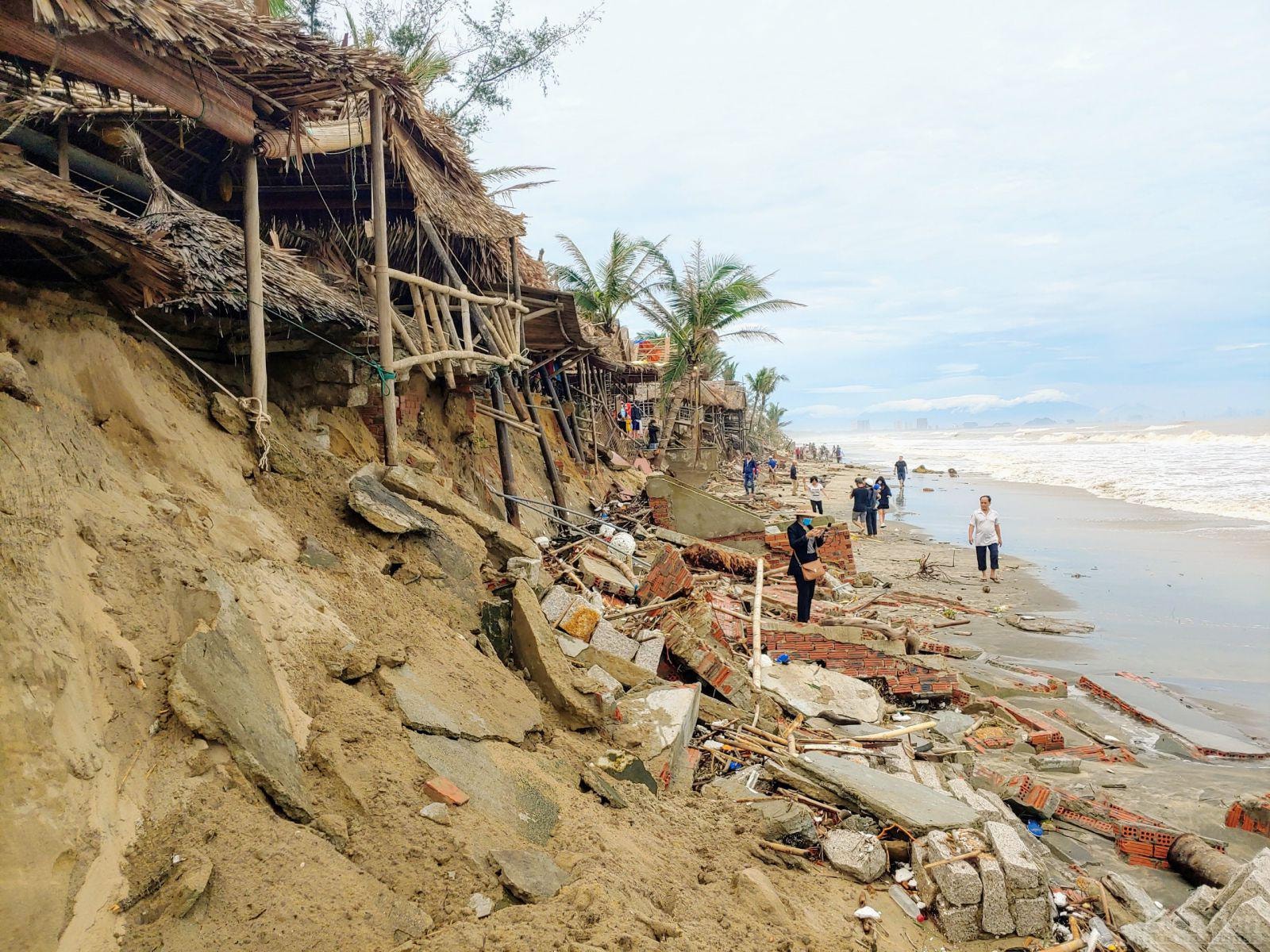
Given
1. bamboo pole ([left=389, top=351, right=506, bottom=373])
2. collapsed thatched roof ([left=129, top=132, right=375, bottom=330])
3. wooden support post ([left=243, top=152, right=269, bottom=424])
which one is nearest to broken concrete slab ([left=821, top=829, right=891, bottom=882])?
wooden support post ([left=243, top=152, right=269, bottom=424])

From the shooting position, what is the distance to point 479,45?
17.9 m

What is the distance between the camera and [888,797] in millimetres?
4852

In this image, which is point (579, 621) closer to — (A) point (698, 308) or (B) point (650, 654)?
(B) point (650, 654)

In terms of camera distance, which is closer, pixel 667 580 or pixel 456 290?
pixel 667 580

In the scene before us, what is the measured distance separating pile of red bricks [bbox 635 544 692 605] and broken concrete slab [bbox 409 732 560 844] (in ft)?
11.5

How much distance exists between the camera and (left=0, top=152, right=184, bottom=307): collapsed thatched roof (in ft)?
11.8

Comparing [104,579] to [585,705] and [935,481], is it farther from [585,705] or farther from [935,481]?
[935,481]

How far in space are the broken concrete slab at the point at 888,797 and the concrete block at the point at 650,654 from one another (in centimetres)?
140

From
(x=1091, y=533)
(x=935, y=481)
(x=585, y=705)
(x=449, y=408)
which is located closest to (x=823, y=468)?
(x=935, y=481)

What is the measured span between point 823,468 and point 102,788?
48174 mm

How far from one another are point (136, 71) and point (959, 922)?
22.0 ft

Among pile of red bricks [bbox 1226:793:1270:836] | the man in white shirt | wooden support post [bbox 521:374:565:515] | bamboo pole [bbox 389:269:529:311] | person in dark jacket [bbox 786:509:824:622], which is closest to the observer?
pile of red bricks [bbox 1226:793:1270:836]

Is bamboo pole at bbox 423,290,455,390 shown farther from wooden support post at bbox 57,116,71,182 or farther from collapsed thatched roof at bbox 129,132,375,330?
wooden support post at bbox 57,116,71,182

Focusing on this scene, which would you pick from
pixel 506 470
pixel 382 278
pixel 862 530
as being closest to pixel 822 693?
pixel 506 470
